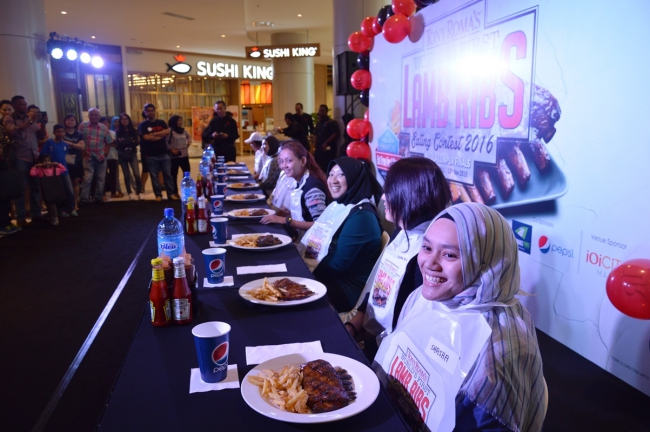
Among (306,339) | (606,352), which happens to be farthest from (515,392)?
(606,352)

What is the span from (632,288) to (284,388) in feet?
5.67

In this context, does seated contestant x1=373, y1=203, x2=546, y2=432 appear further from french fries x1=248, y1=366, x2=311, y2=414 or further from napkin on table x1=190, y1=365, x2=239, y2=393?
napkin on table x1=190, y1=365, x2=239, y2=393

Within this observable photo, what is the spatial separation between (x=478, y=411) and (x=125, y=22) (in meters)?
12.5

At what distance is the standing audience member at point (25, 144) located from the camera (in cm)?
623

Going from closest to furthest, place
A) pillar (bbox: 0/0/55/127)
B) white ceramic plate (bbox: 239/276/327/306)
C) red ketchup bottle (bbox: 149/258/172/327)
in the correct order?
red ketchup bottle (bbox: 149/258/172/327)
white ceramic plate (bbox: 239/276/327/306)
pillar (bbox: 0/0/55/127)

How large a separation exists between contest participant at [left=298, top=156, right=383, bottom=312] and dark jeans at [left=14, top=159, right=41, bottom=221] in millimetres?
5486

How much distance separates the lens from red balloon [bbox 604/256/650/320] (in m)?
2.11

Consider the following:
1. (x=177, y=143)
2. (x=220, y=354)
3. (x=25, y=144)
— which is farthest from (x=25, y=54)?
(x=220, y=354)

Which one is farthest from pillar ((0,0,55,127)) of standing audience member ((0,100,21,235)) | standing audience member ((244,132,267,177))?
standing audience member ((244,132,267,177))

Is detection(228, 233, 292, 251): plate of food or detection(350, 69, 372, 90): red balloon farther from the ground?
detection(350, 69, 372, 90): red balloon

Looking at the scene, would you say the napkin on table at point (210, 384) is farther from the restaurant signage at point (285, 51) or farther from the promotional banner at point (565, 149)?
the restaurant signage at point (285, 51)

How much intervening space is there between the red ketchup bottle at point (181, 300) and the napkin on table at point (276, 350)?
11.4 inches

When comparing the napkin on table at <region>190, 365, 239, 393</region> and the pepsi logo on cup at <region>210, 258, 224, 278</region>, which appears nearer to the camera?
the napkin on table at <region>190, 365, 239, 393</region>

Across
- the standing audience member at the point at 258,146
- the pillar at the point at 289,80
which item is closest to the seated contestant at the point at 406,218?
the standing audience member at the point at 258,146
